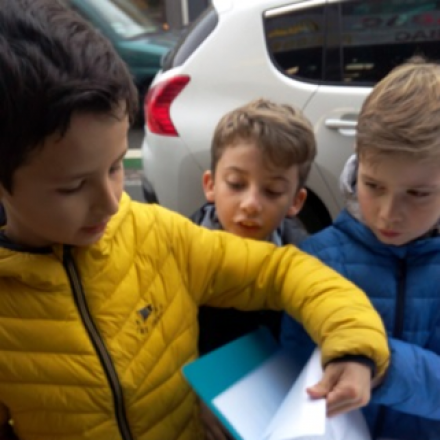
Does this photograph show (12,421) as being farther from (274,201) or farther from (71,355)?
(274,201)

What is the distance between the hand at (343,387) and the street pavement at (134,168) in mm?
4292

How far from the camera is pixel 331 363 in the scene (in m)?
1.19

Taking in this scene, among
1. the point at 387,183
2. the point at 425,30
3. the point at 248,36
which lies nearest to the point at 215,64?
the point at 248,36

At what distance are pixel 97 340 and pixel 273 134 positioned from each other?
73cm

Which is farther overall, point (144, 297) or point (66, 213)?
point (144, 297)

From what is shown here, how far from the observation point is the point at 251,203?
1.68 meters

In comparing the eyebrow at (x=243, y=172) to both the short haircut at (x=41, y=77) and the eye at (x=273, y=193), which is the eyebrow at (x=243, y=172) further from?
the short haircut at (x=41, y=77)

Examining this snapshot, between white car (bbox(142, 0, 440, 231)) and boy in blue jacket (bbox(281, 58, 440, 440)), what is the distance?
6.20 feet

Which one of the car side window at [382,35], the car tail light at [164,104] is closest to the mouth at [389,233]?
the car side window at [382,35]

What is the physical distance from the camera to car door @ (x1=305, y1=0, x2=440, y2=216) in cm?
328

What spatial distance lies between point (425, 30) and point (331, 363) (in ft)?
8.13

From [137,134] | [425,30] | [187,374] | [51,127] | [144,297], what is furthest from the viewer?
[137,134]

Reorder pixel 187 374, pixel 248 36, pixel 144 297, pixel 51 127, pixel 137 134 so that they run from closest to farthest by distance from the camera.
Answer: pixel 51 127, pixel 187 374, pixel 144 297, pixel 248 36, pixel 137 134

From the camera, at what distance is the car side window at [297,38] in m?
3.41
